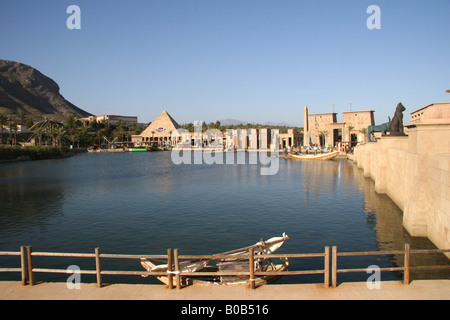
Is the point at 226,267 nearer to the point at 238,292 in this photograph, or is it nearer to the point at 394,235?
the point at 238,292

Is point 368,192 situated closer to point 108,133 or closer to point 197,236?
point 197,236

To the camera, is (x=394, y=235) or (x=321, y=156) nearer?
(x=394, y=235)

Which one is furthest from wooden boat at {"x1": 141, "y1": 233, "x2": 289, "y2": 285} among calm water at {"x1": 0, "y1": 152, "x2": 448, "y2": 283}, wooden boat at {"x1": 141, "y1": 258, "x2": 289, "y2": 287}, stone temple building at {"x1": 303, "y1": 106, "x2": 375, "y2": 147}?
stone temple building at {"x1": 303, "y1": 106, "x2": 375, "y2": 147}

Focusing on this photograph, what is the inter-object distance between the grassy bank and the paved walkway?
3172 inches

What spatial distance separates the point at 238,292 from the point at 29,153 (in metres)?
91.7

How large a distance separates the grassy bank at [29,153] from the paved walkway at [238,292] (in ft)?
264

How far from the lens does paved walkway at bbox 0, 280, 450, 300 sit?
26.7ft

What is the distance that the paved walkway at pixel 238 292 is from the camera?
8.13 metres

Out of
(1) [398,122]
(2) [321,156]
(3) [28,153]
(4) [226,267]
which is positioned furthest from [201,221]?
(3) [28,153]

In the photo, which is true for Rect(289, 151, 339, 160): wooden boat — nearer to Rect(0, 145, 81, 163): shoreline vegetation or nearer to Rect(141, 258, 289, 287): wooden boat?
Rect(141, 258, 289, 287): wooden boat

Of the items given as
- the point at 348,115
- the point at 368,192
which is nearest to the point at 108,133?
the point at 348,115

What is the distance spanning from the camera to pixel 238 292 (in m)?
8.59

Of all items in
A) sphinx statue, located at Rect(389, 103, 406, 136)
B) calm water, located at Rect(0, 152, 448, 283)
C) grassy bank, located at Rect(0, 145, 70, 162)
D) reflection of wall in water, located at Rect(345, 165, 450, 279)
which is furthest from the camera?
grassy bank, located at Rect(0, 145, 70, 162)

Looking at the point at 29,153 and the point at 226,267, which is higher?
the point at 29,153
